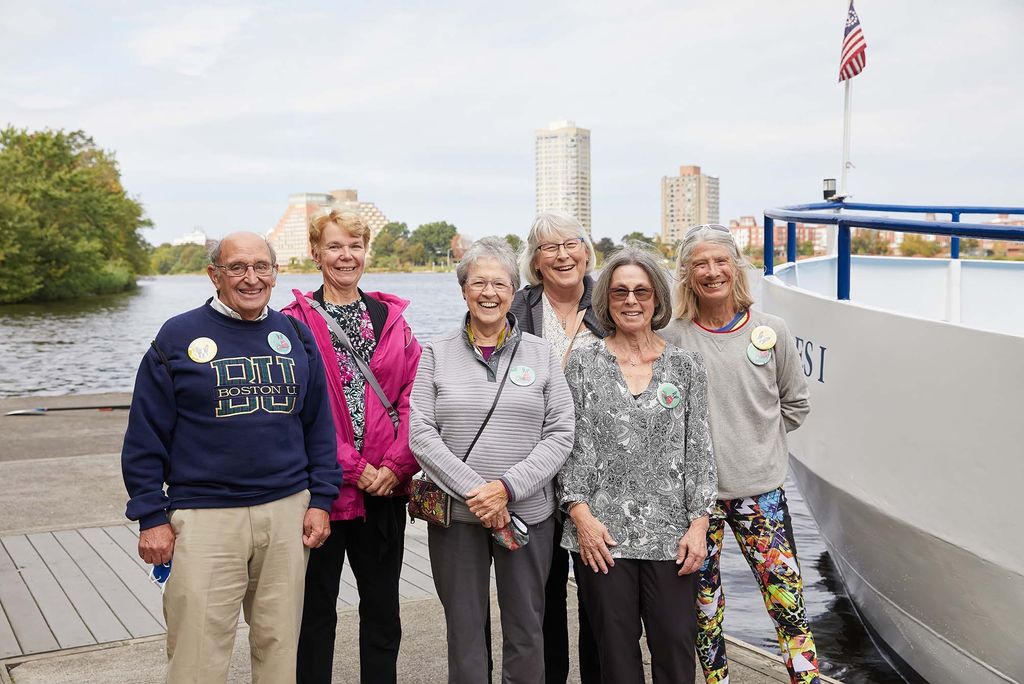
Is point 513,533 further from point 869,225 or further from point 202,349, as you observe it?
point 869,225

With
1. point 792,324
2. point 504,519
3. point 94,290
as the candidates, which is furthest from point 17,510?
point 94,290

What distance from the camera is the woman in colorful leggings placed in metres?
3.25

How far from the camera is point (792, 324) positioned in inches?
225

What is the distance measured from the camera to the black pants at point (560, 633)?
3543mm

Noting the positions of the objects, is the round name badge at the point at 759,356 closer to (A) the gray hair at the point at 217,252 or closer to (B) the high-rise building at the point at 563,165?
(A) the gray hair at the point at 217,252

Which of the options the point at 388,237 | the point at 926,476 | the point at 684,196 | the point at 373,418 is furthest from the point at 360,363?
the point at 684,196

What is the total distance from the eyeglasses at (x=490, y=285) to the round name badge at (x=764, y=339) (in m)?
0.91

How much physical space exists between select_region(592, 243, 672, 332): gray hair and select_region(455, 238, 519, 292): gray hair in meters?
0.31

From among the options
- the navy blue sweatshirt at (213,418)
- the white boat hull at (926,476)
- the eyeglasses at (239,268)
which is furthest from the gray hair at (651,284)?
the white boat hull at (926,476)

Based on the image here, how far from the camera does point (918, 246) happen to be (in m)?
8.27

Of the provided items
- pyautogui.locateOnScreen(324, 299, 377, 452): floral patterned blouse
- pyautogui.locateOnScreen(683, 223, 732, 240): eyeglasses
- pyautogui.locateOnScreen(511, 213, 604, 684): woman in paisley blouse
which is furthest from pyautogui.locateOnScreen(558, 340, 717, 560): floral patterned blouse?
pyautogui.locateOnScreen(324, 299, 377, 452): floral patterned blouse

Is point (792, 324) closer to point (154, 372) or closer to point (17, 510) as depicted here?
point (154, 372)

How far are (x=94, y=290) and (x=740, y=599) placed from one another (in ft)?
241

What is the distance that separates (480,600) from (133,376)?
22.5 meters
